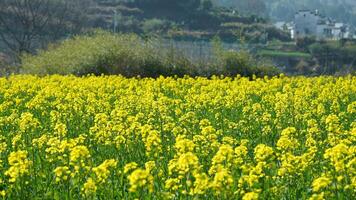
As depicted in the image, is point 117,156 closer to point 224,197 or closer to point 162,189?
point 162,189

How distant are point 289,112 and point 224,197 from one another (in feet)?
18.0

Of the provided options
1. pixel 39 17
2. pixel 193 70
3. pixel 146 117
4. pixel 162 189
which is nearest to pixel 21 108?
pixel 146 117

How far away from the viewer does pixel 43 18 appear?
4900cm

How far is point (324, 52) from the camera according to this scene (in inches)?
2153

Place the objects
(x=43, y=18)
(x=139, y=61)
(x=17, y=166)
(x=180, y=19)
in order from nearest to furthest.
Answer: (x=17, y=166)
(x=139, y=61)
(x=43, y=18)
(x=180, y=19)

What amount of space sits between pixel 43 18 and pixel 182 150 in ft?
147

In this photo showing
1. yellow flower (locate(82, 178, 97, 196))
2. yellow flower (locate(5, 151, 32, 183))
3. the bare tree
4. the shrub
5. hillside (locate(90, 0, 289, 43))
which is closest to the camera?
yellow flower (locate(82, 178, 97, 196))

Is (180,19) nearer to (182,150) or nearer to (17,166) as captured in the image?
(182,150)

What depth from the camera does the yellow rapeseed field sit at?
5.37 meters

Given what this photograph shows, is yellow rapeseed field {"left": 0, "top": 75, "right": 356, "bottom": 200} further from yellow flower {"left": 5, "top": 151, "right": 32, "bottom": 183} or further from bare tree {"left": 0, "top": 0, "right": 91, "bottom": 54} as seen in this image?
bare tree {"left": 0, "top": 0, "right": 91, "bottom": 54}

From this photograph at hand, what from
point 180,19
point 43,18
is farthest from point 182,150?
point 180,19

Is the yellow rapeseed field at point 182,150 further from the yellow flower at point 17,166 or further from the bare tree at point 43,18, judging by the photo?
the bare tree at point 43,18

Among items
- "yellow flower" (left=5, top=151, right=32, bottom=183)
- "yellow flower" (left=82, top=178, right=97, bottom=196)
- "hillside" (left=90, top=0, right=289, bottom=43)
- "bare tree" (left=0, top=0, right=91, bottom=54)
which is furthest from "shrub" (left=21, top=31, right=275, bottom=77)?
"hillside" (left=90, top=0, right=289, bottom=43)

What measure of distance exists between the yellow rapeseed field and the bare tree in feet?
107
